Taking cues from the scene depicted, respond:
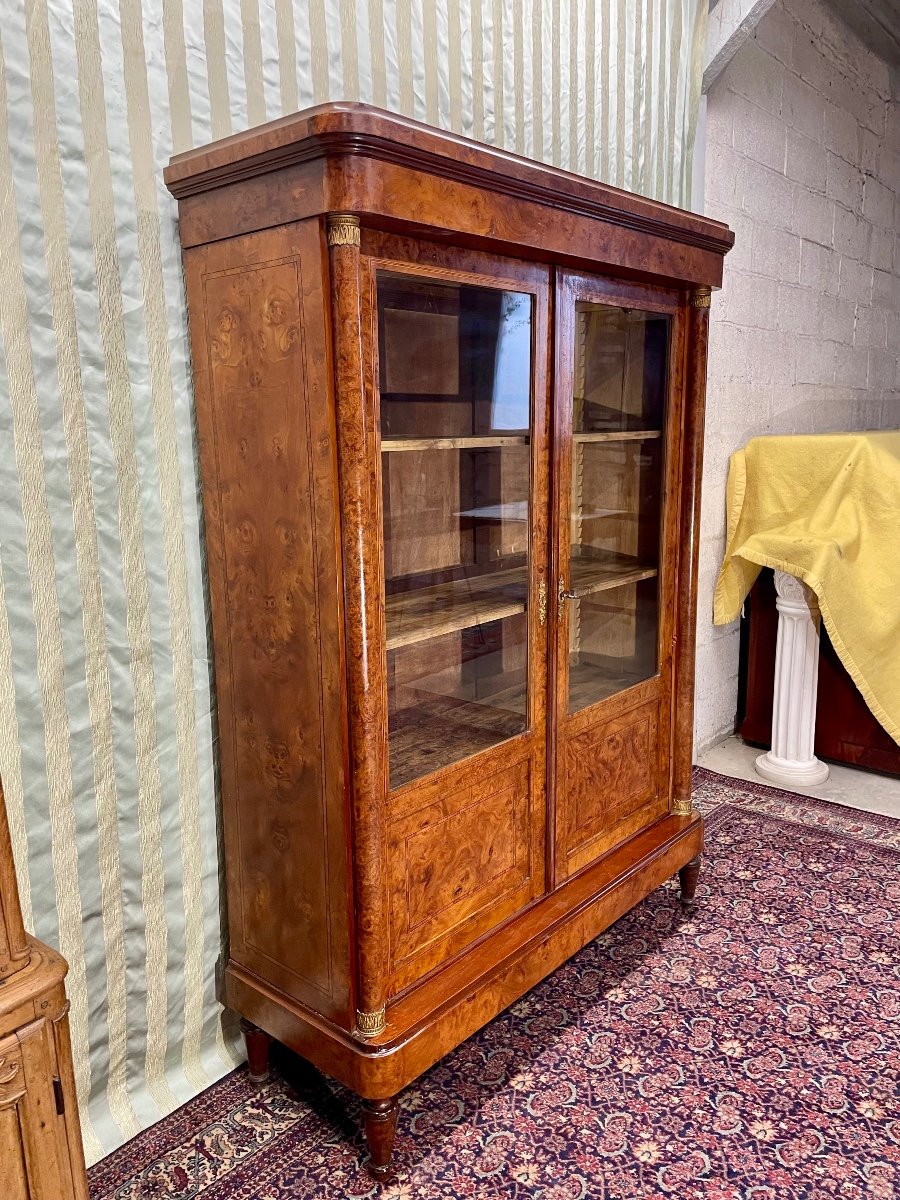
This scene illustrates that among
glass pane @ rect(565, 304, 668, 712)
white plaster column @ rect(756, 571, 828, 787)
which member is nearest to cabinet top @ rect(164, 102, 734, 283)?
glass pane @ rect(565, 304, 668, 712)

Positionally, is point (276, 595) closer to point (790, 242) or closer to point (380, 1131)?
point (380, 1131)

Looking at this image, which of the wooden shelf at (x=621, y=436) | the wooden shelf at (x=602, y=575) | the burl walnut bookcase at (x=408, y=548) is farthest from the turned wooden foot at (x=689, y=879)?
the wooden shelf at (x=621, y=436)

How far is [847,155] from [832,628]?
225 centimetres

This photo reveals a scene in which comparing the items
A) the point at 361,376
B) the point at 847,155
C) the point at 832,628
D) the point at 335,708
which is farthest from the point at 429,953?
the point at 847,155

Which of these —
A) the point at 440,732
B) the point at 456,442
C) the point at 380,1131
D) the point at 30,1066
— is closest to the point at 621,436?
the point at 456,442

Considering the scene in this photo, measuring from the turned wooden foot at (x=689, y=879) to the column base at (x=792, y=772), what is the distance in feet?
3.15

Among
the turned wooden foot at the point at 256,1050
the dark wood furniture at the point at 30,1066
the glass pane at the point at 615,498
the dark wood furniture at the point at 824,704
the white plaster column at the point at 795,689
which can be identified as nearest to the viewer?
the dark wood furniture at the point at 30,1066

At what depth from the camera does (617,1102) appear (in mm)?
1799

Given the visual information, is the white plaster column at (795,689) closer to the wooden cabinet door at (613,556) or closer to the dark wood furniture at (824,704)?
the dark wood furniture at (824,704)

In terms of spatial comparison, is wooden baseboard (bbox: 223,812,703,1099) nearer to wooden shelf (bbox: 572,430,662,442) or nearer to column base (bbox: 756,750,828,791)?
wooden shelf (bbox: 572,430,662,442)

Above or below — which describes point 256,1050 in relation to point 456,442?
below

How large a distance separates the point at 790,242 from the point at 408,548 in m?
2.71

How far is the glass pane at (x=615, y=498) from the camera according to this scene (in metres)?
2.02

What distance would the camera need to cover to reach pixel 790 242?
11.9 ft
